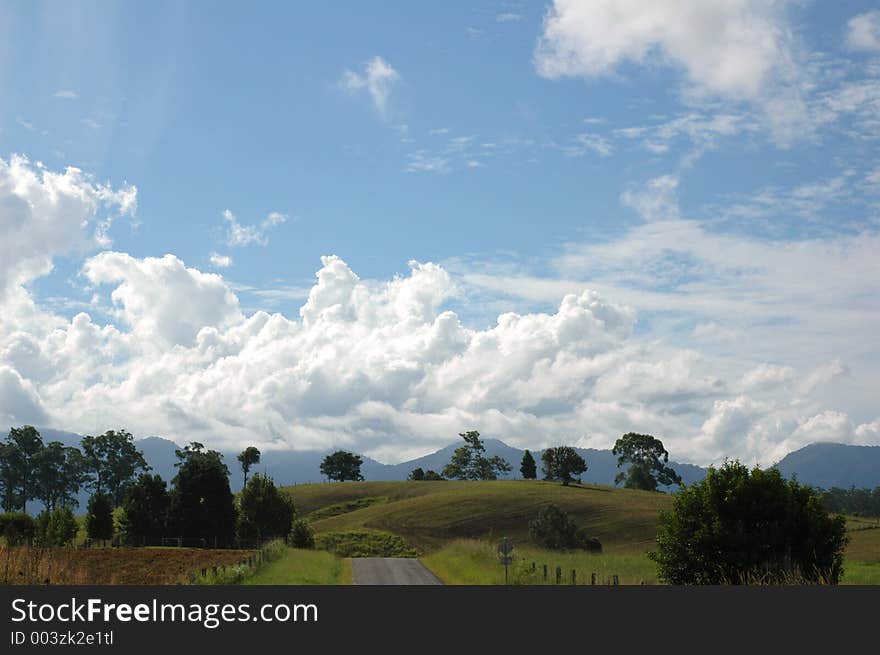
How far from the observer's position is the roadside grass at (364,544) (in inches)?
4316

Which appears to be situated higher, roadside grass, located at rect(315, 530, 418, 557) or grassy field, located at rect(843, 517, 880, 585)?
roadside grass, located at rect(315, 530, 418, 557)

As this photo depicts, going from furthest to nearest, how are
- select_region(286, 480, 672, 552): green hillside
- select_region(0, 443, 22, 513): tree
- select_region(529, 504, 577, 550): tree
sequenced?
select_region(0, 443, 22, 513): tree < select_region(286, 480, 672, 552): green hillside < select_region(529, 504, 577, 550): tree

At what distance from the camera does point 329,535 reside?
396 ft

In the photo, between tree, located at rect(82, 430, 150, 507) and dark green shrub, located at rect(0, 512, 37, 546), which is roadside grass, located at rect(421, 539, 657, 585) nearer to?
dark green shrub, located at rect(0, 512, 37, 546)

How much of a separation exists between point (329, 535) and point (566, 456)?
78803 millimetres

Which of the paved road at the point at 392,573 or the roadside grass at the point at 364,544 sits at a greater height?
the roadside grass at the point at 364,544

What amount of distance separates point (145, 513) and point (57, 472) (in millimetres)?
101291

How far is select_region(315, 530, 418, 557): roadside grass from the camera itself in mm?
109625

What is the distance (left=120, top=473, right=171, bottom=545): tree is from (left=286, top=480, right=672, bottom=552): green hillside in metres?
33.5

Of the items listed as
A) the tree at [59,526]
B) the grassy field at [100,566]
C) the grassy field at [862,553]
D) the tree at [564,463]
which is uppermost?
the tree at [564,463]

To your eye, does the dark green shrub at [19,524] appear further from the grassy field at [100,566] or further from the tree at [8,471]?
the tree at [8,471]

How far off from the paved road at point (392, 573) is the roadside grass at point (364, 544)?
34.2 m

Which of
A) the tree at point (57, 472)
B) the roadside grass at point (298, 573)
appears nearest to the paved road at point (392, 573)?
the roadside grass at point (298, 573)

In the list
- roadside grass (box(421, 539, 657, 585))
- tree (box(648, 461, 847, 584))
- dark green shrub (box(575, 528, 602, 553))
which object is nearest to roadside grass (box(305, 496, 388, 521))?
dark green shrub (box(575, 528, 602, 553))
